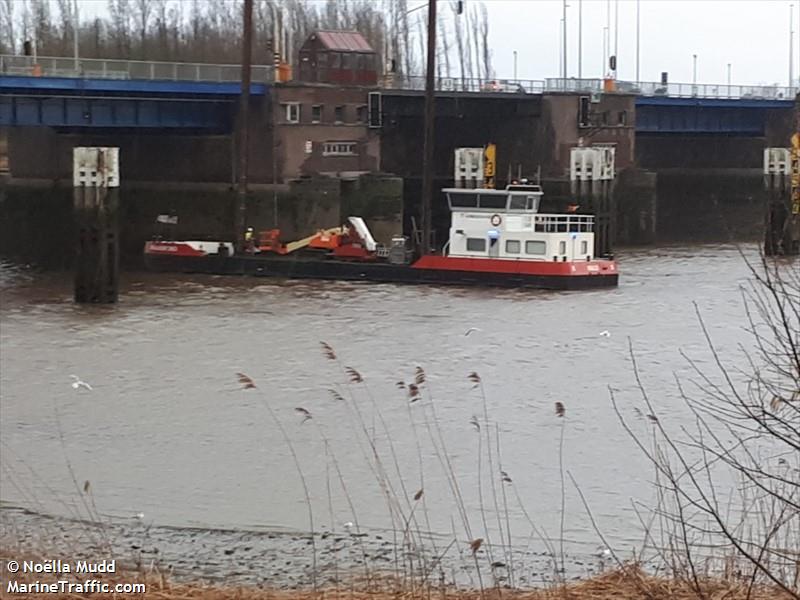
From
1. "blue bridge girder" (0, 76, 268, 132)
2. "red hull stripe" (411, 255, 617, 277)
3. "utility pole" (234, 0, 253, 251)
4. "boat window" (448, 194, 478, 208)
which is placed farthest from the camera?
"utility pole" (234, 0, 253, 251)

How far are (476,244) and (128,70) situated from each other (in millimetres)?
16843

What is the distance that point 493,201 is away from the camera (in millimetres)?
47156

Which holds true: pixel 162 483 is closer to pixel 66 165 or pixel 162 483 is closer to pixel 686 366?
pixel 686 366

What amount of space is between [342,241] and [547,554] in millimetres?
38146

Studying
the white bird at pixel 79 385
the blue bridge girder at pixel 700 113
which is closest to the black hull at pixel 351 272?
the white bird at pixel 79 385

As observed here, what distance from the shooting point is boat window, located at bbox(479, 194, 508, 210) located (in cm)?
4675

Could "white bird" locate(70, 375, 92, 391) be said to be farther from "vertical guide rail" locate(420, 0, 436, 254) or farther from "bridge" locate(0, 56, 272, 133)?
"bridge" locate(0, 56, 272, 133)

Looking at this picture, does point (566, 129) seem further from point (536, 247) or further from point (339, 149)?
point (536, 247)

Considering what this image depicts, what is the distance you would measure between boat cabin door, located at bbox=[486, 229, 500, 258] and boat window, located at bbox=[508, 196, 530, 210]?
1.00m

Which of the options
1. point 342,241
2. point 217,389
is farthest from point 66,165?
point 217,389

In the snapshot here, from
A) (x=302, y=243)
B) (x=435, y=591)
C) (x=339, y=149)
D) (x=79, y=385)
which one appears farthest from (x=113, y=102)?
(x=435, y=591)

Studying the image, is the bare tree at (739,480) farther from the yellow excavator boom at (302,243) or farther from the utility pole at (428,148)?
the yellow excavator boom at (302,243)

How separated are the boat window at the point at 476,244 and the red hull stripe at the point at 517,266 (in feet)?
1.95

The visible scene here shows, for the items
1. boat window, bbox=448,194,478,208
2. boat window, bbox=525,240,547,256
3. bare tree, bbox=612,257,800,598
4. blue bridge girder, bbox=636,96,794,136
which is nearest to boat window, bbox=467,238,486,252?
boat window, bbox=448,194,478,208
